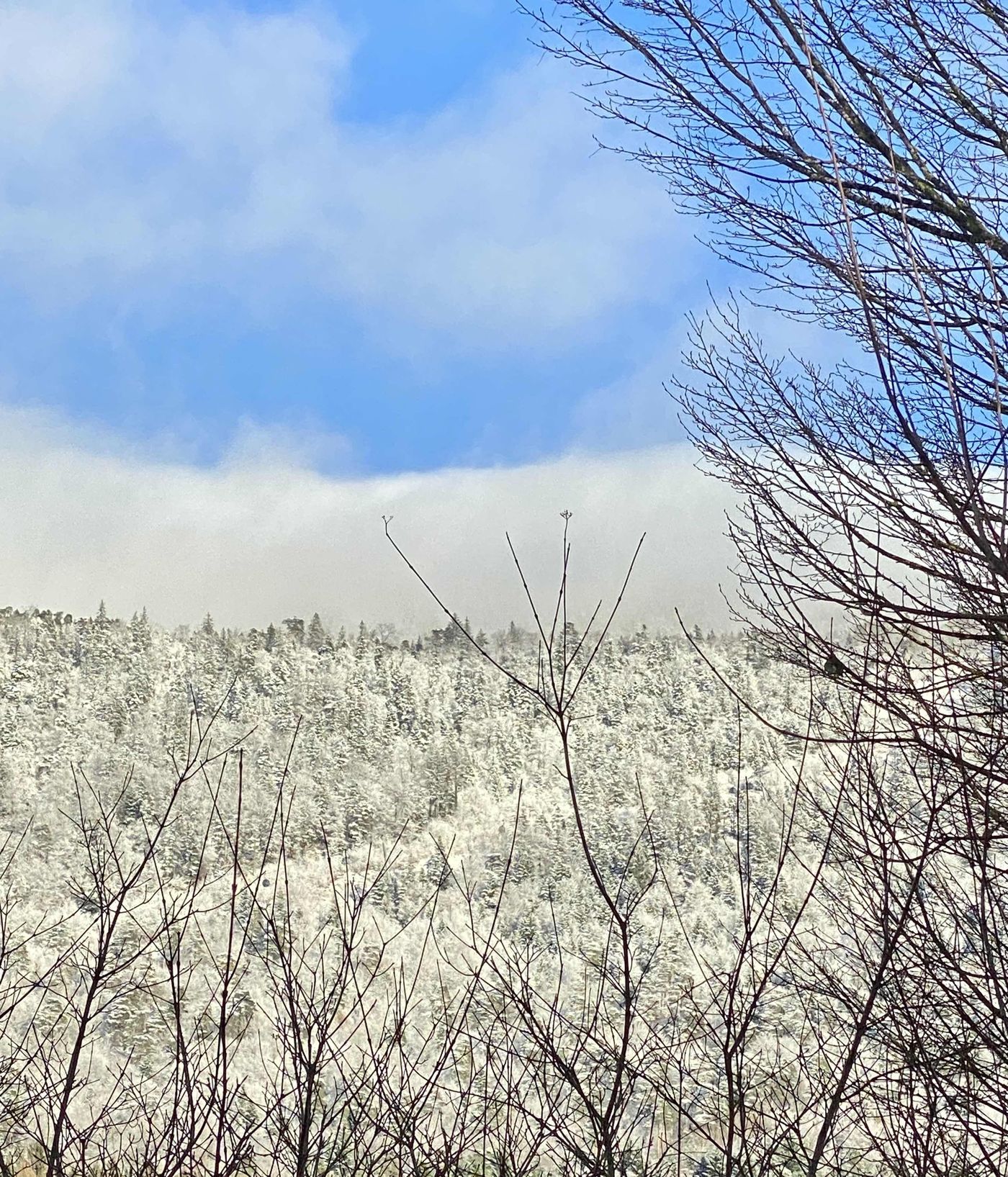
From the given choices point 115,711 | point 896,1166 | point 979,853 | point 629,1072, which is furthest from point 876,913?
point 115,711

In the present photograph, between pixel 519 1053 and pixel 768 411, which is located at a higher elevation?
pixel 768 411

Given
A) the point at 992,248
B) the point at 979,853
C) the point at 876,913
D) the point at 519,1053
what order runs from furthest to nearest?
the point at 992,248, the point at 876,913, the point at 519,1053, the point at 979,853

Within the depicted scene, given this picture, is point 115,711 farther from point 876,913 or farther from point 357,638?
point 876,913

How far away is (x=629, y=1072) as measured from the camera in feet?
5.76

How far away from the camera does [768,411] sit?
3.18m

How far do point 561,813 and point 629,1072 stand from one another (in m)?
68.2

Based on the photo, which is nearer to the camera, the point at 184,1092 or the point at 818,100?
the point at 818,100

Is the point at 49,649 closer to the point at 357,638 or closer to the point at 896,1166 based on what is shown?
the point at 357,638

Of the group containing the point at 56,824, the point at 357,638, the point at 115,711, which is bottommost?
the point at 56,824

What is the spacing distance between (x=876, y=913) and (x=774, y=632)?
89 centimetres

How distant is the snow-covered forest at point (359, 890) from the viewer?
6.63ft

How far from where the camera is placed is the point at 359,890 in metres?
2.57

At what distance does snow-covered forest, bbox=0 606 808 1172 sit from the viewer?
2021 millimetres

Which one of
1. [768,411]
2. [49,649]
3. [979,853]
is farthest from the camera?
[49,649]
